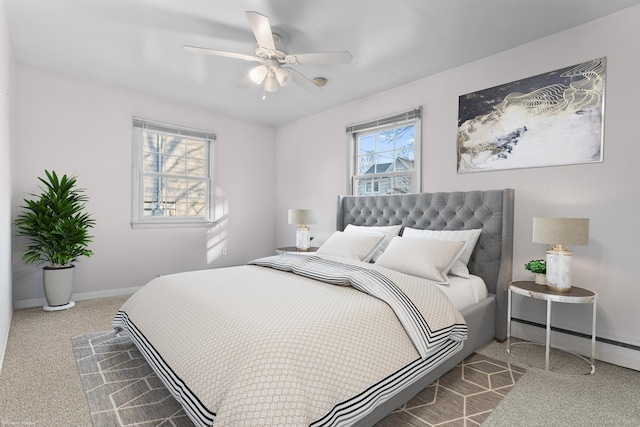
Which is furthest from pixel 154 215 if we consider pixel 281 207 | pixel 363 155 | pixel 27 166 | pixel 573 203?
pixel 573 203

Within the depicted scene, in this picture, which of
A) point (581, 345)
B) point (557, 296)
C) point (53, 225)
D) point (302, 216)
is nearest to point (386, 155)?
point (302, 216)

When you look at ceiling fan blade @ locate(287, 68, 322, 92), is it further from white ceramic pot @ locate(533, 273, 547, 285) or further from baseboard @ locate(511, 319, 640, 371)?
baseboard @ locate(511, 319, 640, 371)

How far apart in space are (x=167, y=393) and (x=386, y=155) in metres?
3.33

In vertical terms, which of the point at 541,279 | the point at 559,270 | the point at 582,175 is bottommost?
the point at 541,279

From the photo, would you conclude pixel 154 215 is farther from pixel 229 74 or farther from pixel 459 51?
pixel 459 51

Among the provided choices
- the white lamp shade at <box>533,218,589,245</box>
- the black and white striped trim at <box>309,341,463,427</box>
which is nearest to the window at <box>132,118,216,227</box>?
the black and white striped trim at <box>309,341,463,427</box>

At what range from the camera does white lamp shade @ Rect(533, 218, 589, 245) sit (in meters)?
2.24

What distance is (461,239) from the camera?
3.00m

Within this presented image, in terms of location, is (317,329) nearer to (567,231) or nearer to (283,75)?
(567,231)

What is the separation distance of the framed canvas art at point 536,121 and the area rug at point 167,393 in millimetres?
1738

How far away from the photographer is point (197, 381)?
55.0 inches

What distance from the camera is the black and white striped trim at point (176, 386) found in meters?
1.30

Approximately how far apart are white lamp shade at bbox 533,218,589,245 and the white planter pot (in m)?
4.50

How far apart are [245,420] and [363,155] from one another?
12.0 ft
